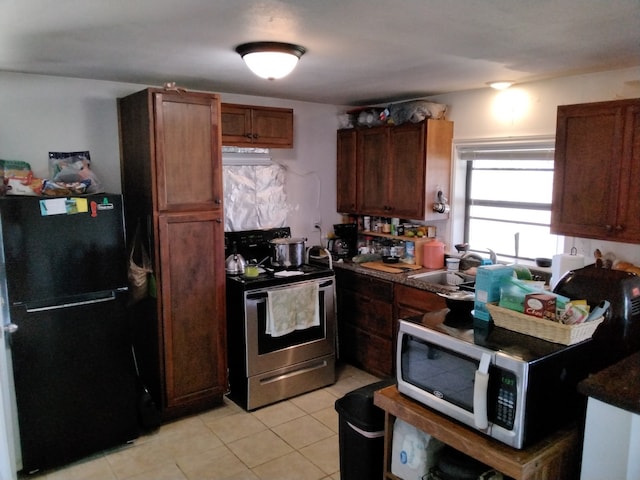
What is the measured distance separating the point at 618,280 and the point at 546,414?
0.66m

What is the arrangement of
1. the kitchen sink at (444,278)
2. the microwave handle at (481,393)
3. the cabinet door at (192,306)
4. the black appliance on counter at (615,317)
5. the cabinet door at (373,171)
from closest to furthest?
the microwave handle at (481,393) → the black appliance on counter at (615,317) → the cabinet door at (192,306) → the kitchen sink at (444,278) → the cabinet door at (373,171)

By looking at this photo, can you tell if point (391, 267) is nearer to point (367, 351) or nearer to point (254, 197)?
point (367, 351)

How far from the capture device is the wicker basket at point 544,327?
164 centimetres

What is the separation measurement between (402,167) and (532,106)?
3.48ft

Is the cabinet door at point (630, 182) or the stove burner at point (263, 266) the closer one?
the cabinet door at point (630, 182)

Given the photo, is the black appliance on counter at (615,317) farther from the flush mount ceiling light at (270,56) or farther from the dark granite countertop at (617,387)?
the flush mount ceiling light at (270,56)

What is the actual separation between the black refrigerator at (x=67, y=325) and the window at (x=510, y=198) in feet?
8.83

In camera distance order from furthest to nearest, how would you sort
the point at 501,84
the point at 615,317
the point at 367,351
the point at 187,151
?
the point at 367,351, the point at 501,84, the point at 187,151, the point at 615,317

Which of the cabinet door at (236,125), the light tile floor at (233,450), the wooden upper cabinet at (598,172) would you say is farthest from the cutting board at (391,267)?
the cabinet door at (236,125)

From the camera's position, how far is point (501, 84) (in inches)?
134

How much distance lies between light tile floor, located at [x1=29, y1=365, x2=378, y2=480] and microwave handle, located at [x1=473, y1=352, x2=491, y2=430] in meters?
1.43

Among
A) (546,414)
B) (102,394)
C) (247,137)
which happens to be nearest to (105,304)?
(102,394)

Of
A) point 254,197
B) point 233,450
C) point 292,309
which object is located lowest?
point 233,450

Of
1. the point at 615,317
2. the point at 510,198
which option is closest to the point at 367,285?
the point at 510,198
